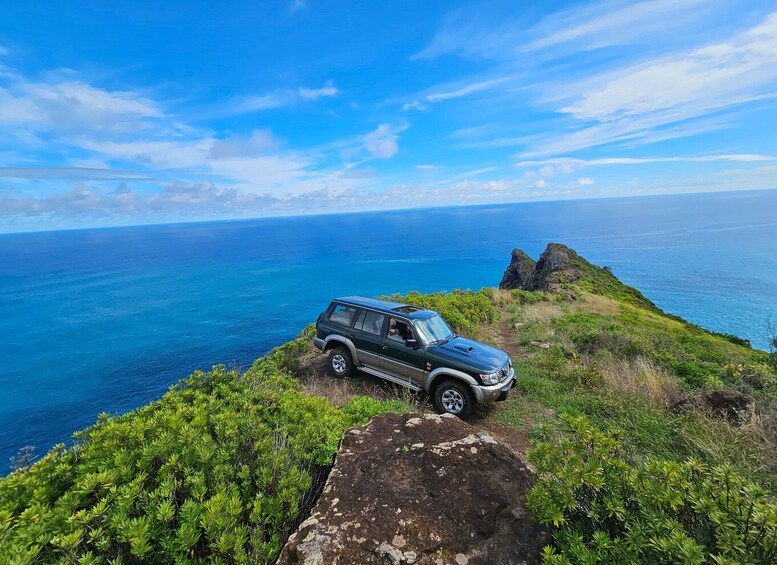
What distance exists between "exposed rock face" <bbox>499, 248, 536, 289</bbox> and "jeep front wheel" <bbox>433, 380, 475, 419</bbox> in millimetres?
38678

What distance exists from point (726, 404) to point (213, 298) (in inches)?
2297

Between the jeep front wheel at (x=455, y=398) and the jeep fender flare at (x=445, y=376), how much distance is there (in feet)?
0.47

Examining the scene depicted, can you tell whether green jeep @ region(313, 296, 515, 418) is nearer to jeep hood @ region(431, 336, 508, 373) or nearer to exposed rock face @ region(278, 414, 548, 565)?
→ jeep hood @ region(431, 336, 508, 373)

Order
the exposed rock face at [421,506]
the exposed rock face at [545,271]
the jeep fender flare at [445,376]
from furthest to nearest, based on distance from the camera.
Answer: the exposed rock face at [545,271]
the jeep fender flare at [445,376]
the exposed rock face at [421,506]

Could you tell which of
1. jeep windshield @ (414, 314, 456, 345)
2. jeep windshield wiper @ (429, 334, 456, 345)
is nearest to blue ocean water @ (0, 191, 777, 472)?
jeep windshield @ (414, 314, 456, 345)

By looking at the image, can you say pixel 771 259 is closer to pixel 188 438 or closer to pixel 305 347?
pixel 305 347

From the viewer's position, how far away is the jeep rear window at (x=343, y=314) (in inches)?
361

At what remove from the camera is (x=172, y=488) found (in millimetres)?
2705

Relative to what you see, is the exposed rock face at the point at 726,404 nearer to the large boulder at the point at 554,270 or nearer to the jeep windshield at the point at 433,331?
the jeep windshield at the point at 433,331

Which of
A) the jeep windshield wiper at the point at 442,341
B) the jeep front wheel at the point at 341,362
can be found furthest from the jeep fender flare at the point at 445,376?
the jeep front wheel at the point at 341,362

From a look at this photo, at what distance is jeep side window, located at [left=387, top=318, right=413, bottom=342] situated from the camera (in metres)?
8.09

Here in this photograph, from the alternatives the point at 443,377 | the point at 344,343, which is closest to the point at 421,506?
the point at 443,377

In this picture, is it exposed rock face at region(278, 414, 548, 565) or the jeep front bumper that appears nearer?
exposed rock face at region(278, 414, 548, 565)

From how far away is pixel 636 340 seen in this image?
11547 mm
